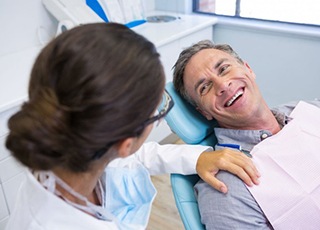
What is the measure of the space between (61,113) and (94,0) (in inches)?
69.5

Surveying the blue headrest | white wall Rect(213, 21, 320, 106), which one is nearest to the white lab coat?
the blue headrest

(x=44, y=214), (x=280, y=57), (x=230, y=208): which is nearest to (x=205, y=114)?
(x=230, y=208)

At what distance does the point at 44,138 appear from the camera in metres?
0.62

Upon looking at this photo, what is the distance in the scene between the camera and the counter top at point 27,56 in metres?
1.56

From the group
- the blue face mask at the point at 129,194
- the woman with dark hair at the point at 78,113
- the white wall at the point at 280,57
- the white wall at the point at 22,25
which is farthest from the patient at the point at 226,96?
the white wall at the point at 22,25

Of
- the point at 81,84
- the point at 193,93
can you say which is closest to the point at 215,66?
the point at 193,93

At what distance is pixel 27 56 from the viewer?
1997 mm

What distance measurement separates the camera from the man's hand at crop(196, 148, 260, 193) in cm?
113

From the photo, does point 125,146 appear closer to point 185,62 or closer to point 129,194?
point 129,194

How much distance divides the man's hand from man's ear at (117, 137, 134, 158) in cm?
48

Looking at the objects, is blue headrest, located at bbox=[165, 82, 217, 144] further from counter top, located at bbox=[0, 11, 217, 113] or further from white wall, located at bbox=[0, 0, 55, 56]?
white wall, located at bbox=[0, 0, 55, 56]

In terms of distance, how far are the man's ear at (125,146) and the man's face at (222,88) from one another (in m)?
0.69

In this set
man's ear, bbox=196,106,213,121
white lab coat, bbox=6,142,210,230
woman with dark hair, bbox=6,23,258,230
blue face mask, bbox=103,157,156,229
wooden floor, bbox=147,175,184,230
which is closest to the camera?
woman with dark hair, bbox=6,23,258,230

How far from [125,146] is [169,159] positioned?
54 cm
